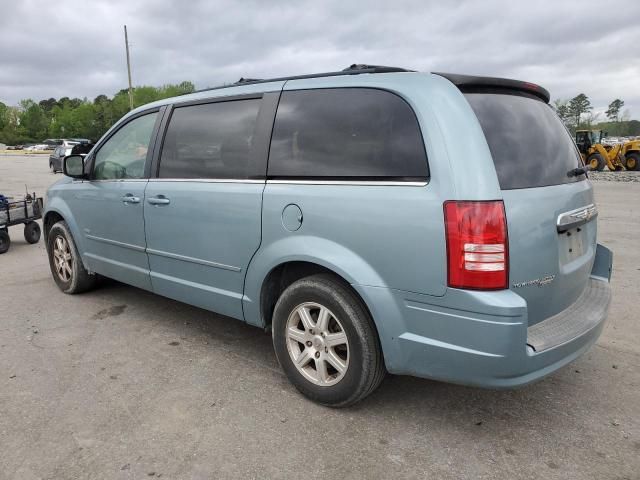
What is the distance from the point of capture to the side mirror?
4559mm

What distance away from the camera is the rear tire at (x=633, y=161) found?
25.4m

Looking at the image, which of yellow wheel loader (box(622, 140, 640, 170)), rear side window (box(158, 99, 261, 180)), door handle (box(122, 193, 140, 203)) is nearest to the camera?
rear side window (box(158, 99, 261, 180))

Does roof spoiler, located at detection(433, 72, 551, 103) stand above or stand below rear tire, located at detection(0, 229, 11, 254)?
above

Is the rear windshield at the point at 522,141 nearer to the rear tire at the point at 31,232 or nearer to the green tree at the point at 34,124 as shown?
the rear tire at the point at 31,232

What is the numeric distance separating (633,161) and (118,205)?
27.5 meters

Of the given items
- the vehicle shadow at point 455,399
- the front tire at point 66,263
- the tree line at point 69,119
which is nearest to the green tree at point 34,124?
the tree line at point 69,119

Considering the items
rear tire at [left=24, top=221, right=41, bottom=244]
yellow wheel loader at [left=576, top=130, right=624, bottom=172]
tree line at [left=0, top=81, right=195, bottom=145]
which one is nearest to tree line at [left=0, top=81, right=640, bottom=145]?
tree line at [left=0, top=81, right=195, bottom=145]

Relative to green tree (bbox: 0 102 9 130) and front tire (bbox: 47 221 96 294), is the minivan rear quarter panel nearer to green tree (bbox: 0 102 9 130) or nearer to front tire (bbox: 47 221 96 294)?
front tire (bbox: 47 221 96 294)

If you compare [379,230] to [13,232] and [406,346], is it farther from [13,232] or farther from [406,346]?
[13,232]

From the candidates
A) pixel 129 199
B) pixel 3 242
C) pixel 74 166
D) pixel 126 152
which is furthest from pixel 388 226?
pixel 3 242

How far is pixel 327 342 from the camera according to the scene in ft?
9.48

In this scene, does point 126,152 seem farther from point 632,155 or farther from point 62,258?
point 632,155

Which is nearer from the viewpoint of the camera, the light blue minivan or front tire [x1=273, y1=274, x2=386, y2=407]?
the light blue minivan

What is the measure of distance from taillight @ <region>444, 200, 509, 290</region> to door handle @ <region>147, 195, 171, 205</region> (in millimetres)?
2168
